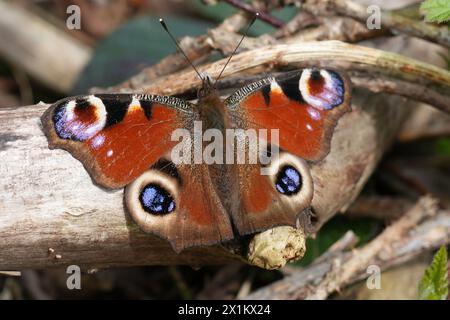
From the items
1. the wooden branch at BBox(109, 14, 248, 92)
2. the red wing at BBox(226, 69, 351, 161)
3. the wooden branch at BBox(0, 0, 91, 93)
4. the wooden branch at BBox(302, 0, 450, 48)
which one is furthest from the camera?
the wooden branch at BBox(0, 0, 91, 93)

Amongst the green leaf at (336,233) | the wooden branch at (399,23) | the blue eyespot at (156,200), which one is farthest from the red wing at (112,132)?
the green leaf at (336,233)

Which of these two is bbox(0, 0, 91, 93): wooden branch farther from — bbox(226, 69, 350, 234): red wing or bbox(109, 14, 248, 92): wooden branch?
bbox(226, 69, 350, 234): red wing

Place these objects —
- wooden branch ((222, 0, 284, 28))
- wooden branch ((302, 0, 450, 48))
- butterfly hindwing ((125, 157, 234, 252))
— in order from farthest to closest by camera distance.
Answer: wooden branch ((222, 0, 284, 28)) < wooden branch ((302, 0, 450, 48)) < butterfly hindwing ((125, 157, 234, 252))

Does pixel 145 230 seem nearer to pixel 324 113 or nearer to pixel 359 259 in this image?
pixel 324 113

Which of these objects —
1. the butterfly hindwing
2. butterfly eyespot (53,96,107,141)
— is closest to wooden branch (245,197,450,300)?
the butterfly hindwing

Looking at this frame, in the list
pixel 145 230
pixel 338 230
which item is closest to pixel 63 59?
pixel 338 230

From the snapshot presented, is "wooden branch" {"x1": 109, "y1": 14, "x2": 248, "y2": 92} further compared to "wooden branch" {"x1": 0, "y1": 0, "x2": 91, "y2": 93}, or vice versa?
"wooden branch" {"x1": 0, "y1": 0, "x2": 91, "y2": 93}

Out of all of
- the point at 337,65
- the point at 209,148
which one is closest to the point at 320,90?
the point at 337,65
